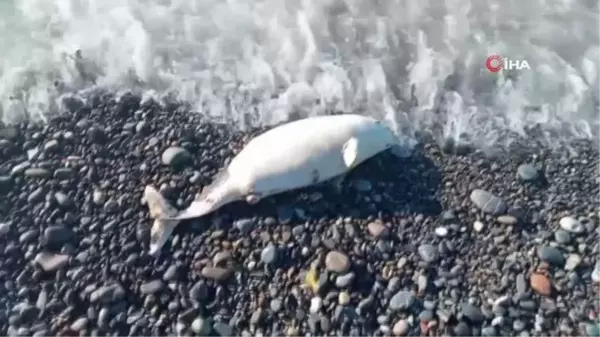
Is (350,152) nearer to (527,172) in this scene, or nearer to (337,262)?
(337,262)

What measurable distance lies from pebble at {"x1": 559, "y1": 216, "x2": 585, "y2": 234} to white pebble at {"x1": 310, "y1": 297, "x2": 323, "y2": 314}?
1.63 meters

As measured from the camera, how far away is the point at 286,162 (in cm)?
521


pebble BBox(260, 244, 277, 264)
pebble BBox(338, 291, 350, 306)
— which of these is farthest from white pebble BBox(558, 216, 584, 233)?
pebble BBox(260, 244, 277, 264)

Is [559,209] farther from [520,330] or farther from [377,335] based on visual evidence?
[377,335]

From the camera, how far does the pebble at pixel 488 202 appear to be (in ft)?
16.9

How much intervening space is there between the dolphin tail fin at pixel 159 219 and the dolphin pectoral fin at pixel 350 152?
1.15 m

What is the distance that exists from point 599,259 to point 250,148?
230cm

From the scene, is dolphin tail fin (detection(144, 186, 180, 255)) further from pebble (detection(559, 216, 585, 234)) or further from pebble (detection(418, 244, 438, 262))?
pebble (detection(559, 216, 585, 234))

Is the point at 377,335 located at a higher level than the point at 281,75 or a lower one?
lower

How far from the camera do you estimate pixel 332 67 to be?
6059 mm

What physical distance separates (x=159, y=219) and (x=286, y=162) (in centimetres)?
88

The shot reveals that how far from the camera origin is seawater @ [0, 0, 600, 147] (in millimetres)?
5820

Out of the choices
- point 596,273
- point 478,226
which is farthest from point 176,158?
point 596,273

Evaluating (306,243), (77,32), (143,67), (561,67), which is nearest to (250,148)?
(306,243)
